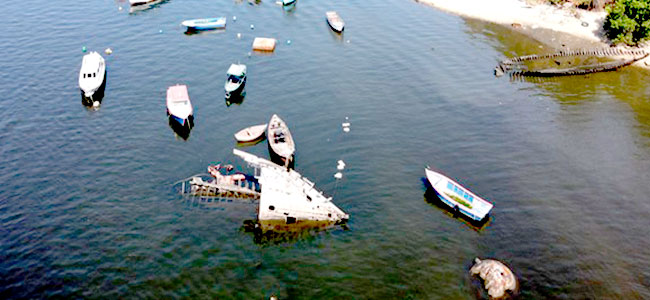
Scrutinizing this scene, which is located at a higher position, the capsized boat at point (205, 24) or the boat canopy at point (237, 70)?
the capsized boat at point (205, 24)

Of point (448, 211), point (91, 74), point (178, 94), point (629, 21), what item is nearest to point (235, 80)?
point (178, 94)

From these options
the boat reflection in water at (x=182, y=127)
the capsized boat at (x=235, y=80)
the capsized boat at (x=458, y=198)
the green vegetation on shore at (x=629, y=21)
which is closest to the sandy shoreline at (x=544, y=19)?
the green vegetation on shore at (x=629, y=21)

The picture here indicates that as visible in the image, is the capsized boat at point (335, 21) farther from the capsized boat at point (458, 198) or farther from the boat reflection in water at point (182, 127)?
the capsized boat at point (458, 198)

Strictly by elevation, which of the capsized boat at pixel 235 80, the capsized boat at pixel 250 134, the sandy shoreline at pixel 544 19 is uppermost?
the sandy shoreline at pixel 544 19

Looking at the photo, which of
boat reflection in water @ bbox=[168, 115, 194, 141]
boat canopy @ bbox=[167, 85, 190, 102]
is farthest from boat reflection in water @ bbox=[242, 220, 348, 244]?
boat canopy @ bbox=[167, 85, 190, 102]

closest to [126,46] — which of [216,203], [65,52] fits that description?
[65,52]

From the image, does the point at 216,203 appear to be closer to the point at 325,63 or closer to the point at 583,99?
the point at 325,63

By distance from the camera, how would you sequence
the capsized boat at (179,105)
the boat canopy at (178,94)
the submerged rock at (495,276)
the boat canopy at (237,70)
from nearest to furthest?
1. the submerged rock at (495,276)
2. the capsized boat at (179,105)
3. the boat canopy at (178,94)
4. the boat canopy at (237,70)
